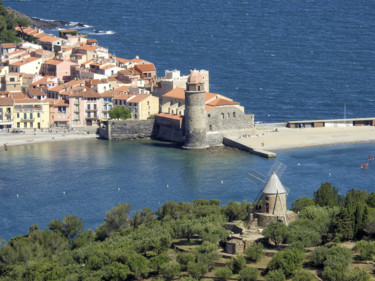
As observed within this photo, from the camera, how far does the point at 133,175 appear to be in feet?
302

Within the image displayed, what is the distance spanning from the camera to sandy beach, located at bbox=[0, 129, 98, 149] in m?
106

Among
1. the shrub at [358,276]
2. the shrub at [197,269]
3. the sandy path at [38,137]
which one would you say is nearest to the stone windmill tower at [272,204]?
the shrub at [197,269]

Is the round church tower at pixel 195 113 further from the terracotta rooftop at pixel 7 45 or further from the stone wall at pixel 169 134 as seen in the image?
the terracotta rooftop at pixel 7 45

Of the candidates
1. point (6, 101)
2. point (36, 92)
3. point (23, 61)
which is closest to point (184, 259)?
point (6, 101)

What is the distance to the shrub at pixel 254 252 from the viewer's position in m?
59.2

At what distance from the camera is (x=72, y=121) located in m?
112

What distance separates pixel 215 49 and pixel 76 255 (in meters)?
97.9

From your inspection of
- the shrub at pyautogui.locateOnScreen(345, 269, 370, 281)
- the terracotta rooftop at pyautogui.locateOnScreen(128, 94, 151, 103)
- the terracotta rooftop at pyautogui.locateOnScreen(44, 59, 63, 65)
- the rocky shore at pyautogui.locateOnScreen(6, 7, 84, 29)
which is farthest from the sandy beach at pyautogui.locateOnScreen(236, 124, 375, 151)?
the rocky shore at pyautogui.locateOnScreen(6, 7, 84, 29)

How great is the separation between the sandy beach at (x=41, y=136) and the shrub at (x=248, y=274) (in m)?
50.6

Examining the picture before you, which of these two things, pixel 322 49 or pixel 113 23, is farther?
pixel 113 23

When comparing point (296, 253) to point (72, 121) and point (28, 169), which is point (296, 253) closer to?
point (28, 169)

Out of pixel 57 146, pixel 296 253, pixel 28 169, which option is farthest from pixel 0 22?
pixel 296 253

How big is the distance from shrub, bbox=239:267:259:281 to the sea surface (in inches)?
828

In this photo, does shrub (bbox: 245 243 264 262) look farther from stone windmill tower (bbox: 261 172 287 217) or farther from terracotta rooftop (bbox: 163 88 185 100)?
terracotta rooftop (bbox: 163 88 185 100)
